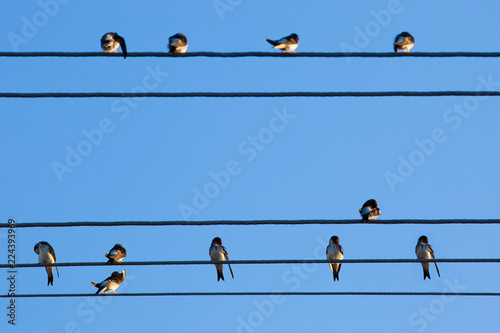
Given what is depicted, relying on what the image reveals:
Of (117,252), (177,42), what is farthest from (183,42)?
(117,252)

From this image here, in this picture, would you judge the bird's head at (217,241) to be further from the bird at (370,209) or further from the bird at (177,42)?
the bird at (177,42)

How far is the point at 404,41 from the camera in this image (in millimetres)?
14930

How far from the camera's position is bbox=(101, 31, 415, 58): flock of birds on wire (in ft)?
45.4

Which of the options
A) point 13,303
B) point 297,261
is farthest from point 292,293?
point 13,303

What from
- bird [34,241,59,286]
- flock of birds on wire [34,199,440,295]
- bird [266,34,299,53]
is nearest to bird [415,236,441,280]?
flock of birds on wire [34,199,440,295]

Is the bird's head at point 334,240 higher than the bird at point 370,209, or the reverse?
the bird's head at point 334,240

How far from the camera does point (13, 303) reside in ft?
42.5

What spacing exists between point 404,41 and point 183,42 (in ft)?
10.2

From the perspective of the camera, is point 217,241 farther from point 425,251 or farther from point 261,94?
point 261,94

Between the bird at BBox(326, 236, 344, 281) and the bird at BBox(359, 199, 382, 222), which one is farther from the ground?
the bird at BBox(326, 236, 344, 281)

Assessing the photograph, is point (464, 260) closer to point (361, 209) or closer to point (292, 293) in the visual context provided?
point (292, 293)

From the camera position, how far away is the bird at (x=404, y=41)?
14867 mm

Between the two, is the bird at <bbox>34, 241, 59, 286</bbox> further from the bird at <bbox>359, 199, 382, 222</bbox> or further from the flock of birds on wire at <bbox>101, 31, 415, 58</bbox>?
the bird at <bbox>359, 199, 382, 222</bbox>

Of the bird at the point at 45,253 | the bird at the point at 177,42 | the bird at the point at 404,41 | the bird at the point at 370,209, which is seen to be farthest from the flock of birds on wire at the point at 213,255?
the bird at the point at 177,42
